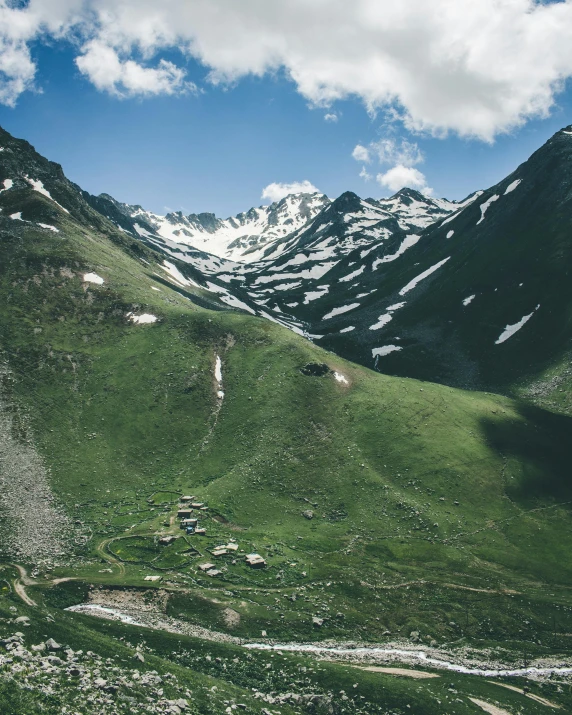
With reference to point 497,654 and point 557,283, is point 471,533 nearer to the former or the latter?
point 497,654

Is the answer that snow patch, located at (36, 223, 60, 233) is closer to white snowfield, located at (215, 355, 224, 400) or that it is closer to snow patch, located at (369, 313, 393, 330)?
white snowfield, located at (215, 355, 224, 400)

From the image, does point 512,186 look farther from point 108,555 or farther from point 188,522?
point 108,555

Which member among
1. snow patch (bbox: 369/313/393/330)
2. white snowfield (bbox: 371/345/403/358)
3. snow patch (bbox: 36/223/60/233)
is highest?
snow patch (bbox: 36/223/60/233)

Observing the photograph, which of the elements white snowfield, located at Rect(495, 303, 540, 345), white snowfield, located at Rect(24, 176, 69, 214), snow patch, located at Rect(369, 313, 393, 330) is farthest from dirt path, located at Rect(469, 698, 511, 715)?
white snowfield, located at Rect(24, 176, 69, 214)

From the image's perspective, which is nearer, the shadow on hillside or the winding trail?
the winding trail

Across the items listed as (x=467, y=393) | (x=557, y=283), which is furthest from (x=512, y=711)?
(x=557, y=283)

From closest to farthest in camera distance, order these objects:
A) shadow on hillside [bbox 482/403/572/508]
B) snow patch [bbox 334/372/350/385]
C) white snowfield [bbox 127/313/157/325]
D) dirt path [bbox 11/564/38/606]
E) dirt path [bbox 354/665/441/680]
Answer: dirt path [bbox 354/665/441/680] → dirt path [bbox 11/564/38/606] → shadow on hillside [bbox 482/403/572/508] → snow patch [bbox 334/372/350/385] → white snowfield [bbox 127/313/157/325]

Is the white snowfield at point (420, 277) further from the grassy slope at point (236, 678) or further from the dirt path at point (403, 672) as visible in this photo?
the grassy slope at point (236, 678)
